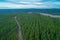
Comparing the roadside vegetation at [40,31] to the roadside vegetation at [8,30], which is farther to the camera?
the roadside vegetation at [8,30]

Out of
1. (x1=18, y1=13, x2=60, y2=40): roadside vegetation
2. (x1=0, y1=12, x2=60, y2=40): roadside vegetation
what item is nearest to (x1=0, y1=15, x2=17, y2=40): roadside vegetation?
(x1=0, y1=12, x2=60, y2=40): roadside vegetation

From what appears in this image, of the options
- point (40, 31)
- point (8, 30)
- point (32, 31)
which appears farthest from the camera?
point (8, 30)

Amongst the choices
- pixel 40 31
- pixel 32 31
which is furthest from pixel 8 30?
pixel 40 31

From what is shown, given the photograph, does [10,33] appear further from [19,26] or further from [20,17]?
[20,17]

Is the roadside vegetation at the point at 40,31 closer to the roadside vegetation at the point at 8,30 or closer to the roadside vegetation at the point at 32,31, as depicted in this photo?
the roadside vegetation at the point at 32,31

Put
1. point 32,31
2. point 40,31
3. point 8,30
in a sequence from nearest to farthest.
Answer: point 40,31 → point 32,31 → point 8,30

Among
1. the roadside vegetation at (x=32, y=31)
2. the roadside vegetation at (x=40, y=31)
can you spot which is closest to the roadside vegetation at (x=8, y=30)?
the roadside vegetation at (x=32, y=31)

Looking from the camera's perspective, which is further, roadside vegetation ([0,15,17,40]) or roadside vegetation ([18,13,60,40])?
roadside vegetation ([0,15,17,40])

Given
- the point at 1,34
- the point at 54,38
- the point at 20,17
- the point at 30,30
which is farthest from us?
the point at 20,17

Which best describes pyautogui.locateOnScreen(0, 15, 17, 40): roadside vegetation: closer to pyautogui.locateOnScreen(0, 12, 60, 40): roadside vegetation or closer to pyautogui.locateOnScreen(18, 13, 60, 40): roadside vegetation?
pyautogui.locateOnScreen(0, 12, 60, 40): roadside vegetation

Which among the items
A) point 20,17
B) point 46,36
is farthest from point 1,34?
point 20,17

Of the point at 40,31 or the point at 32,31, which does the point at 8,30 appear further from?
the point at 40,31
